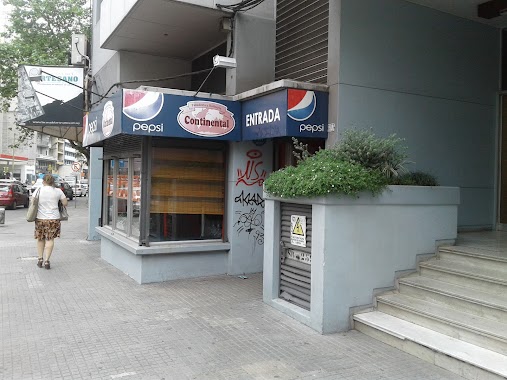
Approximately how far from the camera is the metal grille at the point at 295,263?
5938 mm

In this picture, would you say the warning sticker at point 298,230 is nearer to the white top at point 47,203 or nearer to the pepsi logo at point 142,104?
the pepsi logo at point 142,104

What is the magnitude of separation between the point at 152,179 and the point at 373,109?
162 inches

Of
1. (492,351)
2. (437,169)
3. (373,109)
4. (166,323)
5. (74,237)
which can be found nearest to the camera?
(492,351)

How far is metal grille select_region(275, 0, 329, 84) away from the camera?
7359mm

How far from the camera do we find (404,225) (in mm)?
5988

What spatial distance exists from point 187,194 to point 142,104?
77.7 inches

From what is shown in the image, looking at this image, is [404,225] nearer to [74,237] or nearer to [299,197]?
[299,197]

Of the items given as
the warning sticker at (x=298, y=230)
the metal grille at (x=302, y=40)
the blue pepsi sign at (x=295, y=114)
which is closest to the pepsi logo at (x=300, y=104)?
the blue pepsi sign at (x=295, y=114)

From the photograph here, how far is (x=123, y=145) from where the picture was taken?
9.26m

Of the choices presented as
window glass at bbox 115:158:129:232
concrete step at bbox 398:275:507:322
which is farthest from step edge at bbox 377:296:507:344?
window glass at bbox 115:158:129:232

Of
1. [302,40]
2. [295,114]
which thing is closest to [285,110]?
[295,114]

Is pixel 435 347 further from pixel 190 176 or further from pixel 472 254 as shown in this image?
pixel 190 176

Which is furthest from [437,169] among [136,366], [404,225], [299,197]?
[136,366]

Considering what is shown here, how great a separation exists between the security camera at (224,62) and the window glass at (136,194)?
7.68 feet
